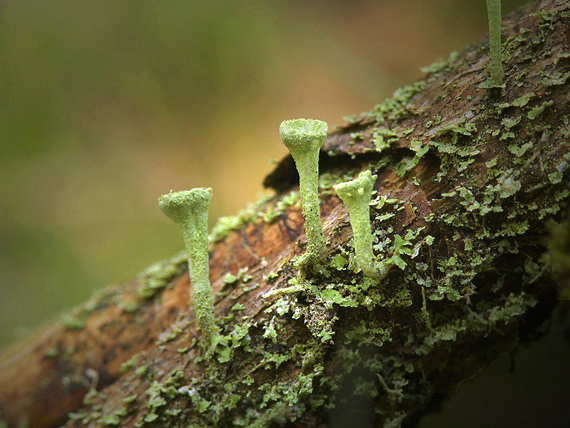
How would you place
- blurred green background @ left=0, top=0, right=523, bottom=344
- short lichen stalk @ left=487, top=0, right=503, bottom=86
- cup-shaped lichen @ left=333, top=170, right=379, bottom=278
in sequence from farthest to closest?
blurred green background @ left=0, top=0, right=523, bottom=344 → short lichen stalk @ left=487, top=0, right=503, bottom=86 → cup-shaped lichen @ left=333, top=170, right=379, bottom=278

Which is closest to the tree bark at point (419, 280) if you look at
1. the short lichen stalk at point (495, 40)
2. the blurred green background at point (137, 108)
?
the short lichen stalk at point (495, 40)

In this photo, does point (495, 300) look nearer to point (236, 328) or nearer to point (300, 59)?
point (236, 328)

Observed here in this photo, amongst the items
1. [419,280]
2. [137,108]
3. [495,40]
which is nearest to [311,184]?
[419,280]

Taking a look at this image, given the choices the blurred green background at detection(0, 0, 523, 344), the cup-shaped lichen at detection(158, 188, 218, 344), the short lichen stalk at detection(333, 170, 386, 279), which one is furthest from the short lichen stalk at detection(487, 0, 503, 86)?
the blurred green background at detection(0, 0, 523, 344)

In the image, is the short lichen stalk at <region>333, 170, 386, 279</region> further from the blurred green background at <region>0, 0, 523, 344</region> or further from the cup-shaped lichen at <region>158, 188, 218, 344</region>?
the blurred green background at <region>0, 0, 523, 344</region>

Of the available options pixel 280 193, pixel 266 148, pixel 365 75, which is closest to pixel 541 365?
pixel 280 193
